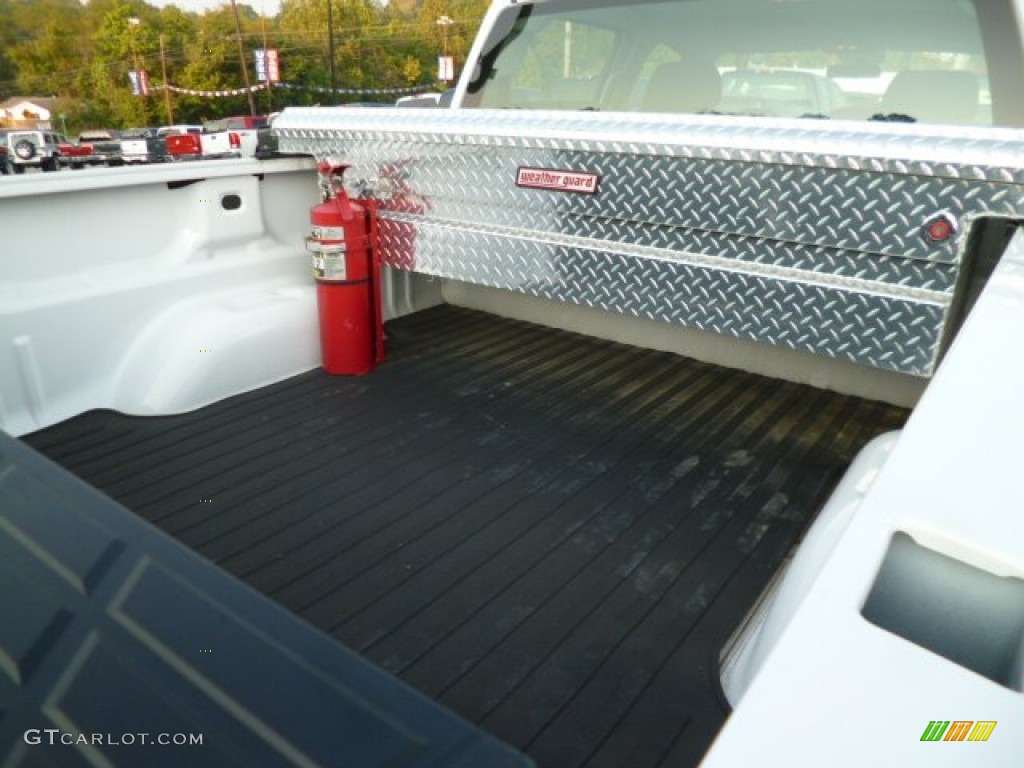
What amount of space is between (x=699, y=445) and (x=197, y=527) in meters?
1.59

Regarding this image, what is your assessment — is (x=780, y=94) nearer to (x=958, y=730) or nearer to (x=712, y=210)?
(x=712, y=210)

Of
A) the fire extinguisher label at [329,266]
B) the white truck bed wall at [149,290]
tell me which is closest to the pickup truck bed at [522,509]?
the white truck bed wall at [149,290]

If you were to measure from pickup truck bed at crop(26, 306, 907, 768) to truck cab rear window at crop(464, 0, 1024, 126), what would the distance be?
108 cm

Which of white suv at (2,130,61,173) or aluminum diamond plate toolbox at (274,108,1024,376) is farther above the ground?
aluminum diamond plate toolbox at (274,108,1024,376)

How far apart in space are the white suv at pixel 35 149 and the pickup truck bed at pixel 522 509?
42.6 feet

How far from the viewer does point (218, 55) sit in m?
61.1

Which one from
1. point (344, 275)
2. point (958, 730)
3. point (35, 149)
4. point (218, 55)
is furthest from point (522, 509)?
point (218, 55)

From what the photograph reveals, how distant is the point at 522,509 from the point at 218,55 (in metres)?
69.7

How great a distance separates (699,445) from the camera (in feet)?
8.20

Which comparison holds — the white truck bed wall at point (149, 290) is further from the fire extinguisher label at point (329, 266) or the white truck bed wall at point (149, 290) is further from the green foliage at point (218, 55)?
the green foliage at point (218, 55)

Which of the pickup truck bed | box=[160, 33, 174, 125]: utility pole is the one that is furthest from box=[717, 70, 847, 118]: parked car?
box=[160, 33, 174, 125]: utility pole

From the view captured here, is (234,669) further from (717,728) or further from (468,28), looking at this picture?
(468,28)

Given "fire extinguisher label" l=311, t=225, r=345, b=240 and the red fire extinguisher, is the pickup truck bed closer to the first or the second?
the red fire extinguisher

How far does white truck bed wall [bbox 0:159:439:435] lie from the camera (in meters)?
2.36
